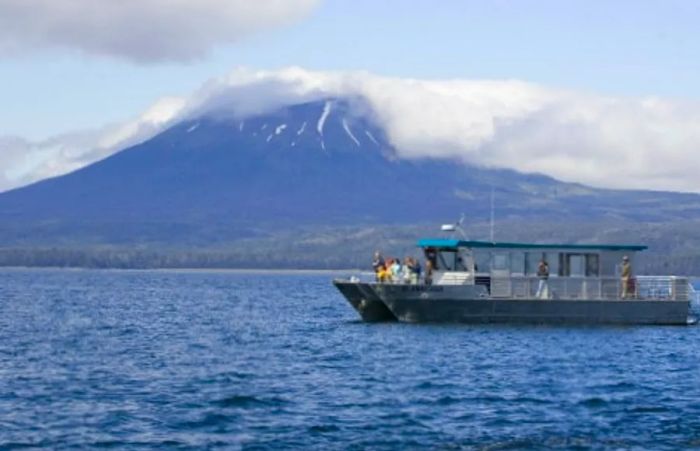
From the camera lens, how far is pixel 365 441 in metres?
30.2

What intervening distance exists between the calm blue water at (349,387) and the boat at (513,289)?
1.14m

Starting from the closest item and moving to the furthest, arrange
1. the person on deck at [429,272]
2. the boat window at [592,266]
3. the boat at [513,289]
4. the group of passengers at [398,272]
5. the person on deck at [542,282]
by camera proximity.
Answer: the boat at [513,289]
the group of passengers at [398,272]
the person on deck at [429,272]
the person on deck at [542,282]
the boat window at [592,266]

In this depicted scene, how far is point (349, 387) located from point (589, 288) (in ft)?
82.1

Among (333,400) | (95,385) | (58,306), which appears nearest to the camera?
(333,400)

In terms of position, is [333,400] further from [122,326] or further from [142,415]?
[122,326]

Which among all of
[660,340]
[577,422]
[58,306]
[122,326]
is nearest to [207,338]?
[122,326]

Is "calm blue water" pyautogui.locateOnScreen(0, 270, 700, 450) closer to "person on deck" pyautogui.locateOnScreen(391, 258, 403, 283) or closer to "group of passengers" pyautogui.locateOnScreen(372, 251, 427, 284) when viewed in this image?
"group of passengers" pyautogui.locateOnScreen(372, 251, 427, 284)

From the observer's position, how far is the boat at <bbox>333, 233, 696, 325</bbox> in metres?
59.8

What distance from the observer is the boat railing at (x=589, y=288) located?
60.8 metres

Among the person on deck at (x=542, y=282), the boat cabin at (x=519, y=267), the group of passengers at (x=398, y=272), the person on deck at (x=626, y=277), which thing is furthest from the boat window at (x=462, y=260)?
the person on deck at (x=626, y=277)

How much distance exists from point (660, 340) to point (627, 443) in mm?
27618

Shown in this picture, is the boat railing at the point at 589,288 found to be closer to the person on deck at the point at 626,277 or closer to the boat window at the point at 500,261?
the person on deck at the point at 626,277

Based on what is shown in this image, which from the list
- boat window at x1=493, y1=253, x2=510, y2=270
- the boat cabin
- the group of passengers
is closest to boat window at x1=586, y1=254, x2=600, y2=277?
the boat cabin

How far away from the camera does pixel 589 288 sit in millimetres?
62062
